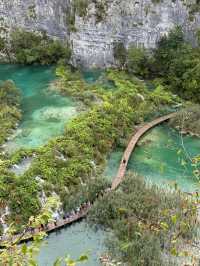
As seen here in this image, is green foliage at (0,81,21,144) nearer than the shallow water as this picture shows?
No

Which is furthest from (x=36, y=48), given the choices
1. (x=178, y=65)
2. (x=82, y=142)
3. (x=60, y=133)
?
(x=82, y=142)

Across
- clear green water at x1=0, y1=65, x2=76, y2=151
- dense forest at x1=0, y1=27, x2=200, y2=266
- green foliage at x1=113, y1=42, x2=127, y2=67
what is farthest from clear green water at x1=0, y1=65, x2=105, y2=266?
green foliage at x1=113, y1=42, x2=127, y2=67

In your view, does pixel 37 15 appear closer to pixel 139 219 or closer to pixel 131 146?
pixel 131 146

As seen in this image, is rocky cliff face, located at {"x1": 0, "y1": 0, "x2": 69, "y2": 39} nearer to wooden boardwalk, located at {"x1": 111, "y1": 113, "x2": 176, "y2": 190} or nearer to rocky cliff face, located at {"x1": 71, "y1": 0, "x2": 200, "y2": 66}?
rocky cliff face, located at {"x1": 71, "y1": 0, "x2": 200, "y2": 66}

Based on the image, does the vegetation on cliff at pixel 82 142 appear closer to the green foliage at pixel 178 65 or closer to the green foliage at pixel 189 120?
the green foliage at pixel 178 65

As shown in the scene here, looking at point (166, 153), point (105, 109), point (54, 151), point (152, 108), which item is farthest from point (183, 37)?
point (54, 151)

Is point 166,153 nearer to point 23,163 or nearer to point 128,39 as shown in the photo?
point 23,163
